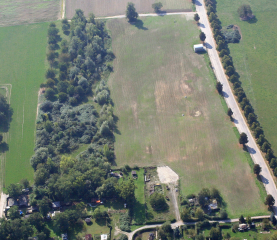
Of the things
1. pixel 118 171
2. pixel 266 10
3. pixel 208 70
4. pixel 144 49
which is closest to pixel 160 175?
pixel 118 171

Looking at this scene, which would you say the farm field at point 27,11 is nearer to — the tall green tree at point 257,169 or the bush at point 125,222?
the bush at point 125,222

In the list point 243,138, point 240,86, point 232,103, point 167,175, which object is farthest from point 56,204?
point 240,86

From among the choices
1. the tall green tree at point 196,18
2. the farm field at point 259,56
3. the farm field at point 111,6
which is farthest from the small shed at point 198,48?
the farm field at point 111,6

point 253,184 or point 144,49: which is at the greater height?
point 144,49

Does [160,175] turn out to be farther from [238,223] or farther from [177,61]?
[177,61]

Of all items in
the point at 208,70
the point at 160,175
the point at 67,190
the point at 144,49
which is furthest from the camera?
the point at 144,49
